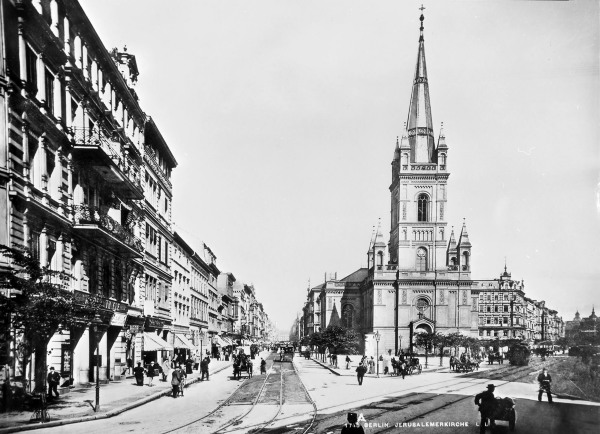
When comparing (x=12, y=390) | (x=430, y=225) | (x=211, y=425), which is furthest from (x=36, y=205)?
(x=430, y=225)

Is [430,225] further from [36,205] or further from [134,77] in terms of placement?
[36,205]

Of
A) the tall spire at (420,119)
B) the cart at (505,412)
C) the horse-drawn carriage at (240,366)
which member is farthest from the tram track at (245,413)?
the tall spire at (420,119)

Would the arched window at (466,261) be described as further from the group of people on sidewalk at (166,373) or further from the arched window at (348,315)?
the group of people on sidewalk at (166,373)

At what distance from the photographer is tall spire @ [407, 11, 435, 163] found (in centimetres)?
10206

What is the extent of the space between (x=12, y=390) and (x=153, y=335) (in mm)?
22231

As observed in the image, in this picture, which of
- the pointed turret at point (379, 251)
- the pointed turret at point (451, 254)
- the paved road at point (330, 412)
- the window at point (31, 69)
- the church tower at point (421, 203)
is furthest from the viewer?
the pointed turret at point (451, 254)

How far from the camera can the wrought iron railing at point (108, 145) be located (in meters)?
24.1

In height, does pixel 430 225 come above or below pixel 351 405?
above

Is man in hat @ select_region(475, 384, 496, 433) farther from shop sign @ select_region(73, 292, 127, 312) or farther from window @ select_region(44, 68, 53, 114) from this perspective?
window @ select_region(44, 68, 53, 114)

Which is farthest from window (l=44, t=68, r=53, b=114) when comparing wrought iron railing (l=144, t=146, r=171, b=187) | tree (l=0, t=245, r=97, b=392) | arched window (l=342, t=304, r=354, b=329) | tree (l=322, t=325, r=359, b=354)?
arched window (l=342, t=304, r=354, b=329)

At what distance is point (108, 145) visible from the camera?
27172 mm

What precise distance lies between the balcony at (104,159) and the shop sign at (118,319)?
21.6 ft

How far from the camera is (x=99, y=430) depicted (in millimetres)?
17016

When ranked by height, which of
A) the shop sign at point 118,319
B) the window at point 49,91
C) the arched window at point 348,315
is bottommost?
the arched window at point 348,315
